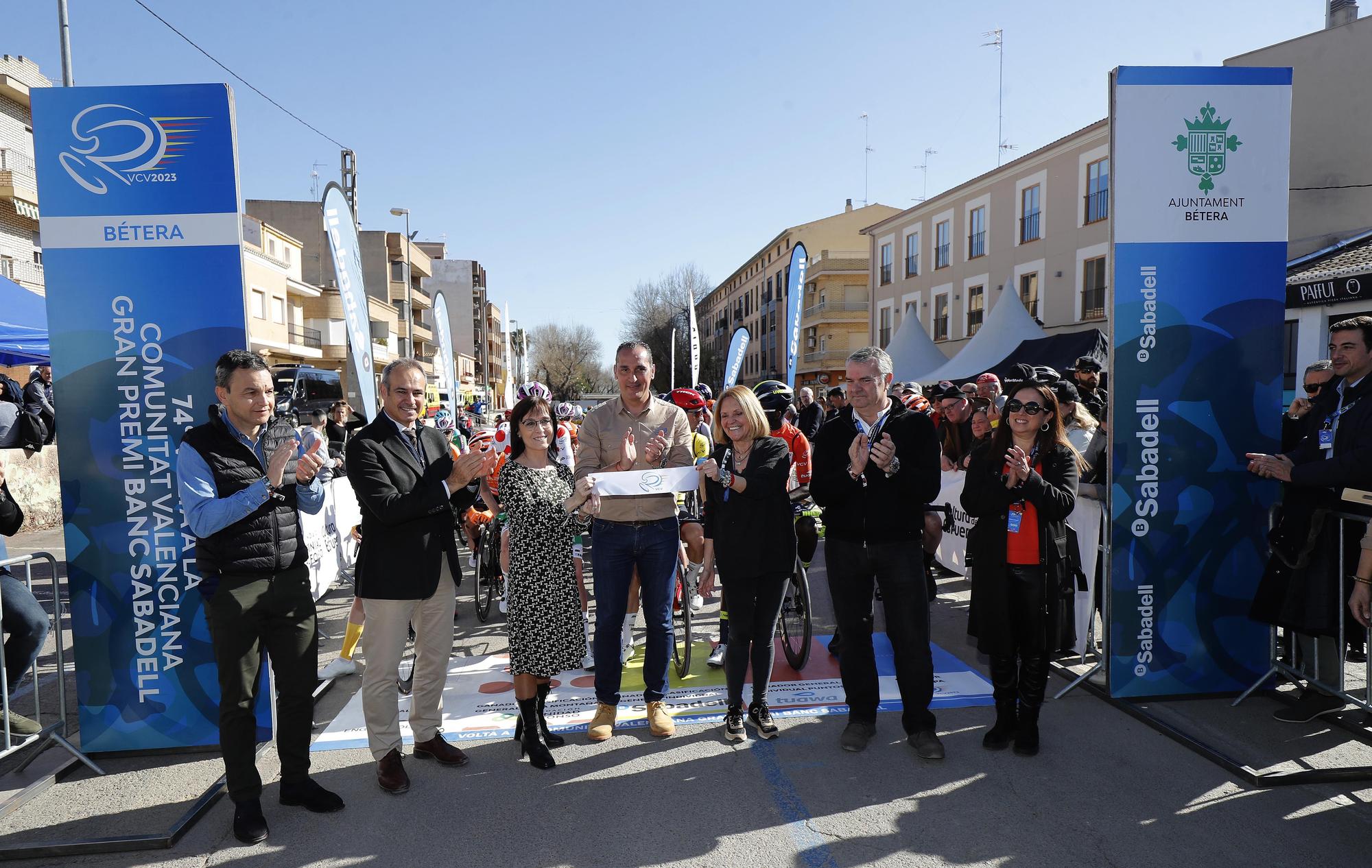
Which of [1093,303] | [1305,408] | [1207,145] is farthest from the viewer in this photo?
[1093,303]

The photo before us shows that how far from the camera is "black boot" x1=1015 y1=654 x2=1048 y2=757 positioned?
4.02 m

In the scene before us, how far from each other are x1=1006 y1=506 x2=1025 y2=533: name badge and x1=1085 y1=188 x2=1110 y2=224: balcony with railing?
25.6m

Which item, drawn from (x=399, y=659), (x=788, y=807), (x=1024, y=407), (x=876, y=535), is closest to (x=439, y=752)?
(x=399, y=659)

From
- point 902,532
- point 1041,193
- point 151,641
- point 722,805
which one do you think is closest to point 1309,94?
point 1041,193

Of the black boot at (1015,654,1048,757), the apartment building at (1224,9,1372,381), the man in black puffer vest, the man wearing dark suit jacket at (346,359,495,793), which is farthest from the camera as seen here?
the apartment building at (1224,9,1372,381)

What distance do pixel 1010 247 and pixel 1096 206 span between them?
460cm

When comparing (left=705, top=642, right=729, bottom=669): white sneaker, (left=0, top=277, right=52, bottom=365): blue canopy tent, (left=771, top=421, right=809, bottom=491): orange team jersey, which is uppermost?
(left=0, top=277, right=52, bottom=365): blue canopy tent

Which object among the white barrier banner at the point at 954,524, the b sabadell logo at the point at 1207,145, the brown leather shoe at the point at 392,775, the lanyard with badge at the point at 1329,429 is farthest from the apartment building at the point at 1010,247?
the brown leather shoe at the point at 392,775

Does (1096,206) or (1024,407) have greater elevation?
(1096,206)

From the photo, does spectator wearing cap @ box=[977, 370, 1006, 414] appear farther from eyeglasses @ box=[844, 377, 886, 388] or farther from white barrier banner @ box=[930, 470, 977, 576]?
eyeglasses @ box=[844, 377, 886, 388]

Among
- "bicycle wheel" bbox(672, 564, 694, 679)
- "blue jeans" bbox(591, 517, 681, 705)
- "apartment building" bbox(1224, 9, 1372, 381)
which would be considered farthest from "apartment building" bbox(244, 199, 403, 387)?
"blue jeans" bbox(591, 517, 681, 705)

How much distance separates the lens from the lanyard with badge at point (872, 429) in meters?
4.00

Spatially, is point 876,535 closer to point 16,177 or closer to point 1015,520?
point 1015,520

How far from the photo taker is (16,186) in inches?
1045
